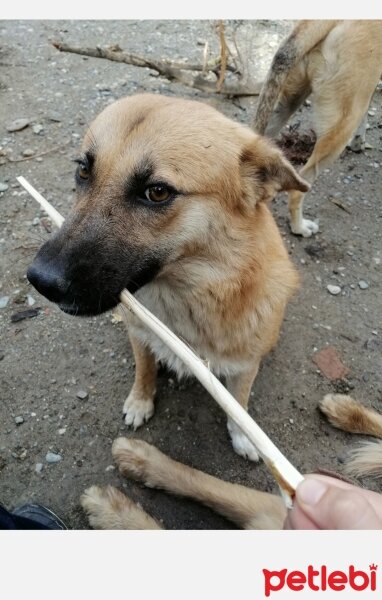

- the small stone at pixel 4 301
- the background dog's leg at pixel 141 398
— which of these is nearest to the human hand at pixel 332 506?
the background dog's leg at pixel 141 398

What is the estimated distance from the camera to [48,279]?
1.58 m

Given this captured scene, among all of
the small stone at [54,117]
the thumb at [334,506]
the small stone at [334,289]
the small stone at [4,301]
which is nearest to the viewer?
the thumb at [334,506]

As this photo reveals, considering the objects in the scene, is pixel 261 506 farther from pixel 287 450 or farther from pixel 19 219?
pixel 19 219

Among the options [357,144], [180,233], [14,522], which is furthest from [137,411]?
[357,144]

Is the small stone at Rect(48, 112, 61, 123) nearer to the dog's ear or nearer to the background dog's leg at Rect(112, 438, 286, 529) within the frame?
the dog's ear

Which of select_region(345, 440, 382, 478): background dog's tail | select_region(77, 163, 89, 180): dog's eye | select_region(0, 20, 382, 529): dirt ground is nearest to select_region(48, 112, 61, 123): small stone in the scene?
select_region(0, 20, 382, 529): dirt ground

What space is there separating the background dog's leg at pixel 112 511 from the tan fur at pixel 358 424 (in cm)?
119

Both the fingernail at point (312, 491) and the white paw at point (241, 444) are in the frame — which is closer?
the fingernail at point (312, 491)

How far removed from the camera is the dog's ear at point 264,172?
6.43 ft

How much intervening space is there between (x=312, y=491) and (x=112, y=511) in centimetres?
134

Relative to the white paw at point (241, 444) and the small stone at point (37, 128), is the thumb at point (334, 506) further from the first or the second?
the small stone at point (37, 128)

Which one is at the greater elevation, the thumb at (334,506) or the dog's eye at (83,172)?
the dog's eye at (83,172)

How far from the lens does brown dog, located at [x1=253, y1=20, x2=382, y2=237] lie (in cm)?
284

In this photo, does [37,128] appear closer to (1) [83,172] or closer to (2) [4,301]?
(2) [4,301]
